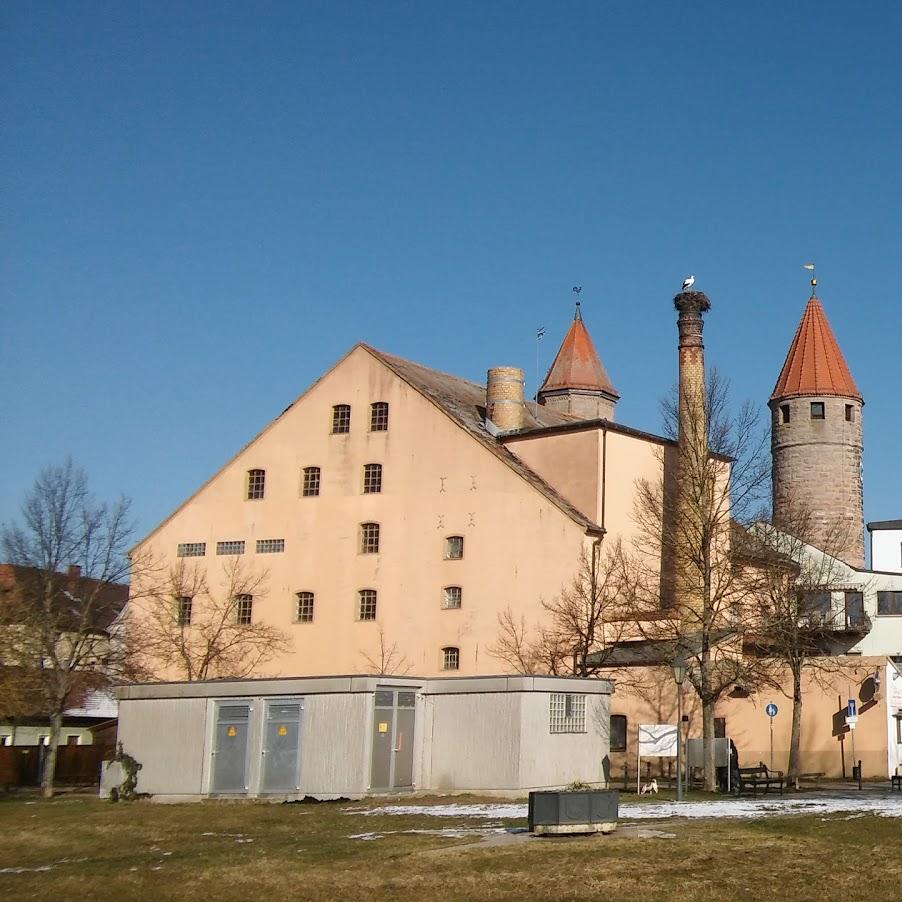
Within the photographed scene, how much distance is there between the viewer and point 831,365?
81.8 metres

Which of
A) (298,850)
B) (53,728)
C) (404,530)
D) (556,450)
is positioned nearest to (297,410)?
(404,530)

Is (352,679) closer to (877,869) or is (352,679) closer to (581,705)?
(581,705)

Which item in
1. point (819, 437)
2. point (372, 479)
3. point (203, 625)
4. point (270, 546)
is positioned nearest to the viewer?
point (372, 479)

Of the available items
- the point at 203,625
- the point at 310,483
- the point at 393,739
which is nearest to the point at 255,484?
the point at 310,483

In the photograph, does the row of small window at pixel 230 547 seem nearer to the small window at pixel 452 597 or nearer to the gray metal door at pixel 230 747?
the small window at pixel 452 597

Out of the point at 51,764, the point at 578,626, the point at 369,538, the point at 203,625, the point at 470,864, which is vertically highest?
the point at 369,538

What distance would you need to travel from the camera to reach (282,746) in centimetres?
3381

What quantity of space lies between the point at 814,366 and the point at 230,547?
137 ft

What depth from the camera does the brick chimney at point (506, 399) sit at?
5441cm

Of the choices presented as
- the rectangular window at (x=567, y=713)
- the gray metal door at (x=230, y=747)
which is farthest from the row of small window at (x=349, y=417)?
the rectangular window at (x=567, y=713)

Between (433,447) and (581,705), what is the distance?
18377 mm

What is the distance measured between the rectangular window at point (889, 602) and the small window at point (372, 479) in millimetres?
27457

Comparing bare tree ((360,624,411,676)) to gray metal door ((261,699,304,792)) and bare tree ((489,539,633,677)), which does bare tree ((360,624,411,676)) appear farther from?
gray metal door ((261,699,304,792))

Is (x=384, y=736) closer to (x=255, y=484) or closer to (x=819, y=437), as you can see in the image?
(x=255, y=484)
